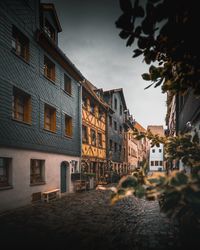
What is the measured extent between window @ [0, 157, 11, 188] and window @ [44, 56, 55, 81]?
5813mm

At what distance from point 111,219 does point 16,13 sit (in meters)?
9.38

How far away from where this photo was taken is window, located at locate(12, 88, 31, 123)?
36.3ft

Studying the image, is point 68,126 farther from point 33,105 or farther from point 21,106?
point 21,106

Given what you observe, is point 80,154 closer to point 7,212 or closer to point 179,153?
point 7,212

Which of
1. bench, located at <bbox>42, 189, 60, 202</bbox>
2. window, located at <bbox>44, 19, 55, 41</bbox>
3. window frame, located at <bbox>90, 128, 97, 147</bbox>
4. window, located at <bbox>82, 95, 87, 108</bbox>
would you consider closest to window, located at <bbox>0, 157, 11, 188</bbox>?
bench, located at <bbox>42, 189, 60, 202</bbox>

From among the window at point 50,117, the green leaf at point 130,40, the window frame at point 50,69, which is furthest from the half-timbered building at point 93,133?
the green leaf at point 130,40

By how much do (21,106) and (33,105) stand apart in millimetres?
633

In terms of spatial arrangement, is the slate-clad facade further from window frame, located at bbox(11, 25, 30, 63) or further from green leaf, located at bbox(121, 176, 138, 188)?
green leaf, located at bbox(121, 176, 138, 188)

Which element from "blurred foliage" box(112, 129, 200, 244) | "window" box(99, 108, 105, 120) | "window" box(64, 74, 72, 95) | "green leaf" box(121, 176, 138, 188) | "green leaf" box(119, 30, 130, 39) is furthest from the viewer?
"window" box(99, 108, 105, 120)

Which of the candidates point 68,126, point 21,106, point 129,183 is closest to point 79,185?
point 68,126

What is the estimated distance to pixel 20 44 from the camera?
38.5 ft

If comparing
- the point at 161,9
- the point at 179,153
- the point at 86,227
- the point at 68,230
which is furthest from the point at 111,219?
the point at 161,9

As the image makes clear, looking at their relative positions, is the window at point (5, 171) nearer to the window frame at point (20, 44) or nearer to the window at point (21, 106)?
the window at point (21, 106)

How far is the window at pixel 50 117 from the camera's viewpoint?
13913mm
